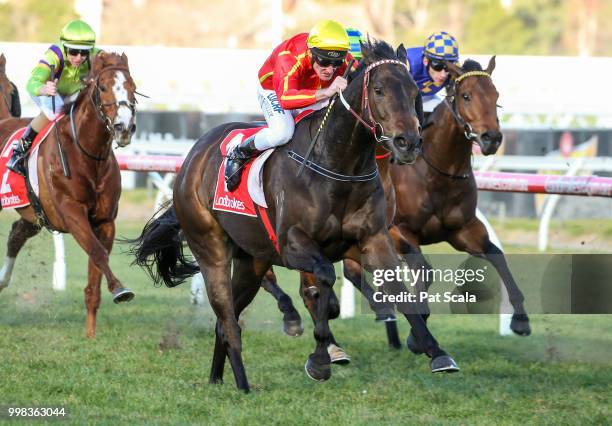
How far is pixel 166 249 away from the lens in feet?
22.0

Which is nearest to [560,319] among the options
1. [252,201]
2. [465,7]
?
[252,201]

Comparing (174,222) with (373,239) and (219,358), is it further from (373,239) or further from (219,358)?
(373,239)

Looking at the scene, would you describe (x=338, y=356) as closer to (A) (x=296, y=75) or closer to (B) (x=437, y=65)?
(A) (x=296, y=75)

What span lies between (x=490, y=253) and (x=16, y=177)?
11.1 feet

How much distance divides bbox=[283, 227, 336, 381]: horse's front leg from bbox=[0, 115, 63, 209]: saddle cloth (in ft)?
10.3

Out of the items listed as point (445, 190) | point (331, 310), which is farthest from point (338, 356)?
point (445, 190)

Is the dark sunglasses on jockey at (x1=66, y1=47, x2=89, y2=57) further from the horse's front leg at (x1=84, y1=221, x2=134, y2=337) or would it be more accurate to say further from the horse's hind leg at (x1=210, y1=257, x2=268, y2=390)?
the horse's hind leg at (x1=210, y1=257, x2=268, y2=390)

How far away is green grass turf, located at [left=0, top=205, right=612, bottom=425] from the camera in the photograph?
5297mm

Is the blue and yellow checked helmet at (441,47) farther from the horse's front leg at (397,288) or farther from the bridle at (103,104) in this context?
the horse's front leg at (397,288)

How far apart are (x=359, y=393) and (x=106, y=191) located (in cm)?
263

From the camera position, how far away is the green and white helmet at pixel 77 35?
7.47 m

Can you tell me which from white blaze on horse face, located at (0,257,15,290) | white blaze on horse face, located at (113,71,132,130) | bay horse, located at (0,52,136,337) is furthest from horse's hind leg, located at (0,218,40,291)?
white blaze on horse face, located at (113,71,132,130)

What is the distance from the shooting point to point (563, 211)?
1332cm

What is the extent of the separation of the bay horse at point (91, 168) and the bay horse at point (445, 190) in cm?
123
